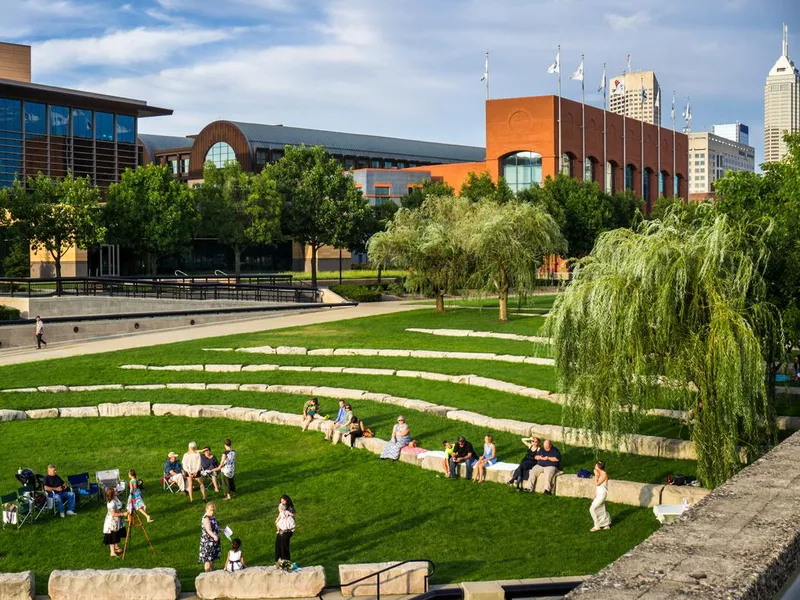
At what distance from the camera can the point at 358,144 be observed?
108 metres

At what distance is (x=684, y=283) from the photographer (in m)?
16.8

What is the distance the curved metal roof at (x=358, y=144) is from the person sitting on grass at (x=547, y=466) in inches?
2854

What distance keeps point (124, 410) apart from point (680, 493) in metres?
17.2

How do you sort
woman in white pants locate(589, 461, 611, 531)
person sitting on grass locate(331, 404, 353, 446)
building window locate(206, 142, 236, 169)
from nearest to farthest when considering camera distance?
woman in white pants locate(589, 461, 611, 531) < person sitting on grass locate(331, 404, 353, 446) < building window locate(206, 142, 236, 169)

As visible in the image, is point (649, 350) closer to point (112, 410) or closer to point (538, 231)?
point (112, 410)

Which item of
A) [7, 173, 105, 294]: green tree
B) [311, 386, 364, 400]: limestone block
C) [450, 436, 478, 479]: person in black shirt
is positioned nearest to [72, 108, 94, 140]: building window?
[7, 173, 105, 294]: green tree

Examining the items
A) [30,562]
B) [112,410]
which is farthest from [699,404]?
[112,410]

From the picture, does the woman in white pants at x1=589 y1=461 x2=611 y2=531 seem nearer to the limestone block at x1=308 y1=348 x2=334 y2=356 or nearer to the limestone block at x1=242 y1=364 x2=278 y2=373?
the limestone block at x1=242 y1=364 x2=278 y2=373

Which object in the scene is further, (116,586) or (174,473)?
(174,473)

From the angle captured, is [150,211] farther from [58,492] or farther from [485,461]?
[485,461]

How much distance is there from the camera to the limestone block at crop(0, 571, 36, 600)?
13.6 metres

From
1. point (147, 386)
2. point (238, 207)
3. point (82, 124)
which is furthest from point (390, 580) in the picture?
point (82, 124)

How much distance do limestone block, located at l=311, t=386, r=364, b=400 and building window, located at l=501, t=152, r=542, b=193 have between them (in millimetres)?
57956

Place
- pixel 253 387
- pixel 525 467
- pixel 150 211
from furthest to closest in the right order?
1. pixel 150 211
2. pixel 253 387
3. pixel 525 467
